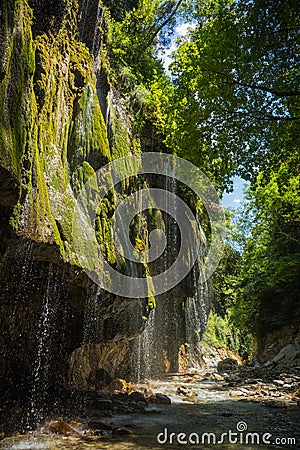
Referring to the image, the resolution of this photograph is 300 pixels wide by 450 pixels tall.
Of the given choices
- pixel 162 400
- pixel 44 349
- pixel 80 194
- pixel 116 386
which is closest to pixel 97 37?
pixel 80 194

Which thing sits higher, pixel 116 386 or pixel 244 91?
pixel 244 91

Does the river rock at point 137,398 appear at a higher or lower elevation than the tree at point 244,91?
lower

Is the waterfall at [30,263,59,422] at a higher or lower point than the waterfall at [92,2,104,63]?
lower

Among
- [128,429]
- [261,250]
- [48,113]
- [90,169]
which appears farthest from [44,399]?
[261,250]

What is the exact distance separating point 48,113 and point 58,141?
65cm

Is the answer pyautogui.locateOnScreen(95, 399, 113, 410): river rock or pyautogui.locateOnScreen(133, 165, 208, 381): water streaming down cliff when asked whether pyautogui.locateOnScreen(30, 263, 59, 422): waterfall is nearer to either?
pyautogui.locateOnScreen(95, 399, 113, 410): river rock

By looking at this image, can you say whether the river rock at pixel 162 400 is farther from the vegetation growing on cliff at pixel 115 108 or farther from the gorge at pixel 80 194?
the vegetation growing on cliff at pixel 115 108

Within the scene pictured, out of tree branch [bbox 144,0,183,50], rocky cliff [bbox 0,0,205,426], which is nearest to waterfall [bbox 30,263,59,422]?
rocky cliff [bbox 0,0,205,426]

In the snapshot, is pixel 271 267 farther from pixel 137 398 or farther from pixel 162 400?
pixel 137 398

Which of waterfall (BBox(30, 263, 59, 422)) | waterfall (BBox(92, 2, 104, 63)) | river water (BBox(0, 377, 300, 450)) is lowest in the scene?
river water (BBox(0, 377, 300, 450))

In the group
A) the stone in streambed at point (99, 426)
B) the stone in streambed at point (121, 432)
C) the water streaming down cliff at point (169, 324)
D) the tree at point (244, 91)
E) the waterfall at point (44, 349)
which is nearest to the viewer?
the stone in streambed at point (121, 432)

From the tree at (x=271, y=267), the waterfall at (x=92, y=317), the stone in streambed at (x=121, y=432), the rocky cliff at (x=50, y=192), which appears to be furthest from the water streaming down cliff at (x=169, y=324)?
the stone in streambed at (x=121, y=432)

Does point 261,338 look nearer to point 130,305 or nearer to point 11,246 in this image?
point 130,305

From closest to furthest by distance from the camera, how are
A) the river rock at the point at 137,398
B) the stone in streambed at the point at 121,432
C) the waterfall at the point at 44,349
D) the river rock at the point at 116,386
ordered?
the stone in streambed at the point at 121,432 → the waterfall at the point at 44,349 → the river rock at the point at 137,398 → the river rock at the point at 116,386
